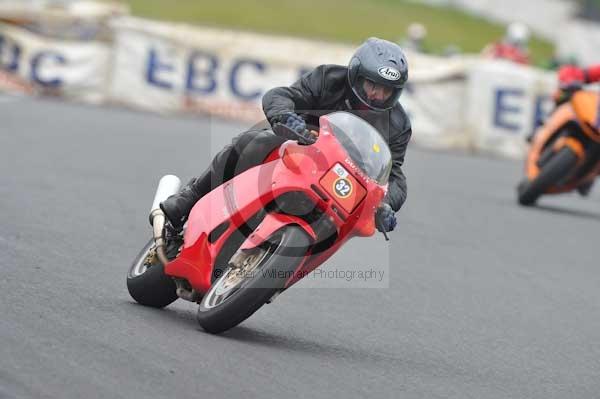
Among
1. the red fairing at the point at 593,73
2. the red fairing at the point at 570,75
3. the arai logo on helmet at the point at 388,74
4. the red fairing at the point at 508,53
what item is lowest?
the red fairing at the point at 508,53

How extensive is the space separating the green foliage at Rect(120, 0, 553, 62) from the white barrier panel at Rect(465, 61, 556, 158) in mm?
12380

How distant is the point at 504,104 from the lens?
22.3 meters

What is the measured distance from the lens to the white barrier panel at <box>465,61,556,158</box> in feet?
72.2

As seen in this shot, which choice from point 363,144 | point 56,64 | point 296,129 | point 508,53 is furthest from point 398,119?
point 508,53

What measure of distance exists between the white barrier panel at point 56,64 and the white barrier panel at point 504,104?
5629 millimetres

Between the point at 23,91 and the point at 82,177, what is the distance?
32.6ft

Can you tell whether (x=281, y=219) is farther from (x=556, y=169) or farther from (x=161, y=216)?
(x=556, y=169)

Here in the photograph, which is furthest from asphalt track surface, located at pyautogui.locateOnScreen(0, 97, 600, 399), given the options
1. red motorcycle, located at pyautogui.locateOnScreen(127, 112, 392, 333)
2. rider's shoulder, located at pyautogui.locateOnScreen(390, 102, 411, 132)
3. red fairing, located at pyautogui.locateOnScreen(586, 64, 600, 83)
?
red fairing, located at pyautogui.locateOnScreen(586, 64, 600, 83)

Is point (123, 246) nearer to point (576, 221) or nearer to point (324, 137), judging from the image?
point (324, 137)

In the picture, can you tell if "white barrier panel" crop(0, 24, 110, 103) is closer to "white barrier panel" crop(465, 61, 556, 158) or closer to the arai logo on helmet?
"white barrier panel" crop(465, 61, 556, 158)

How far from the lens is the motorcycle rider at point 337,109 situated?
6.85 metres

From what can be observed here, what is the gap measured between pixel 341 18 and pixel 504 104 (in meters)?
17.0

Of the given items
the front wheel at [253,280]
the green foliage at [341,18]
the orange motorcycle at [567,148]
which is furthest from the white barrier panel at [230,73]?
the front wheel at [253,280]

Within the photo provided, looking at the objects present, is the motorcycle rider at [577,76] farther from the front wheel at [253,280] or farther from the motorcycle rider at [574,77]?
the front wheel at [253,280]
